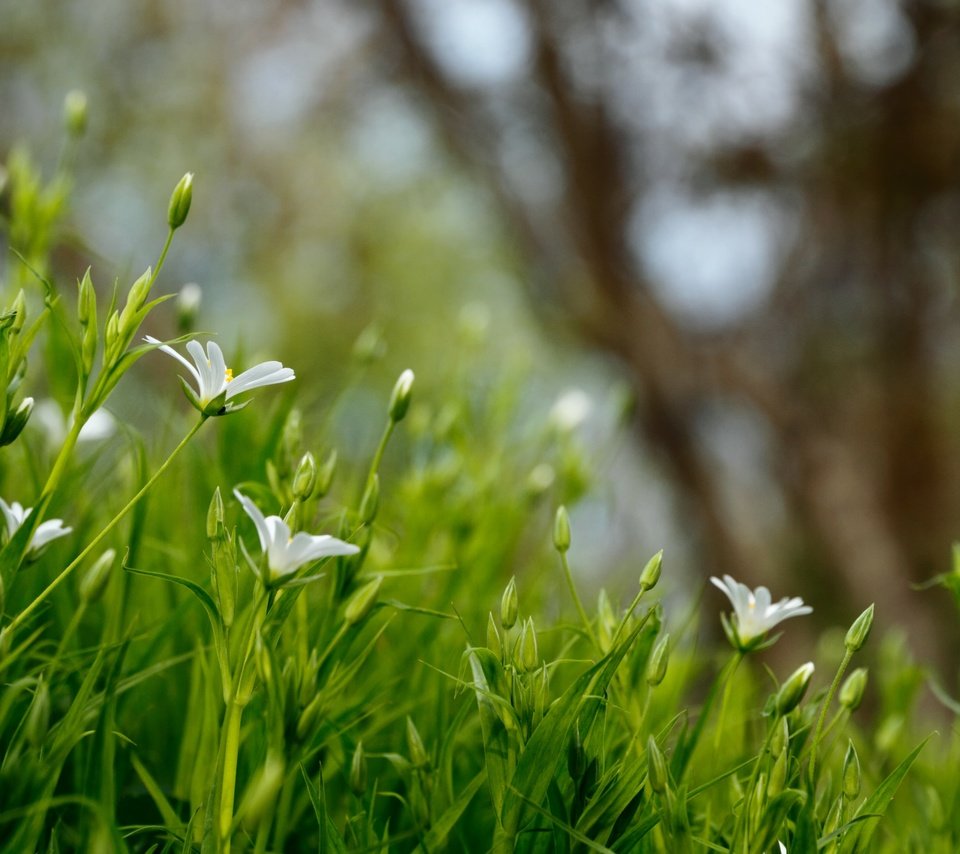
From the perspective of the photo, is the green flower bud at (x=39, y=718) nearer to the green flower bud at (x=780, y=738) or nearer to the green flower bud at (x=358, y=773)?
the green flower bud at (x=358, y=773)

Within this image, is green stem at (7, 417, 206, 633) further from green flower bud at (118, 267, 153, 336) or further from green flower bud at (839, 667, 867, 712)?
green flower bud at (839, 667, 867, 712)

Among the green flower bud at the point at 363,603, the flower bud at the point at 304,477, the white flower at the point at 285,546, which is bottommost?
the green flower bud at the point at 363,603

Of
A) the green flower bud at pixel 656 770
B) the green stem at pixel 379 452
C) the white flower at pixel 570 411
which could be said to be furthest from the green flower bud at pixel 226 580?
the white flower at pixel 570 411

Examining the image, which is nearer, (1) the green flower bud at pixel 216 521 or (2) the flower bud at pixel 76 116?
(1) the green flower bud at pixel 216 521

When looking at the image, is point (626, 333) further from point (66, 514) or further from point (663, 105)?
point (66, 514)

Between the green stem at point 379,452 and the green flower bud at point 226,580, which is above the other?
the green flower bud at point 226,580

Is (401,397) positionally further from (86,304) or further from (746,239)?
(746,239)

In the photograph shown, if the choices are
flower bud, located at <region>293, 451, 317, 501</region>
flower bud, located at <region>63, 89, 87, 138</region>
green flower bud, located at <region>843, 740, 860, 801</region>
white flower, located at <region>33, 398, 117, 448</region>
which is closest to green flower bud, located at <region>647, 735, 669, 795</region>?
green flower bud, located at <region>843, 740, 860, 801</region>
